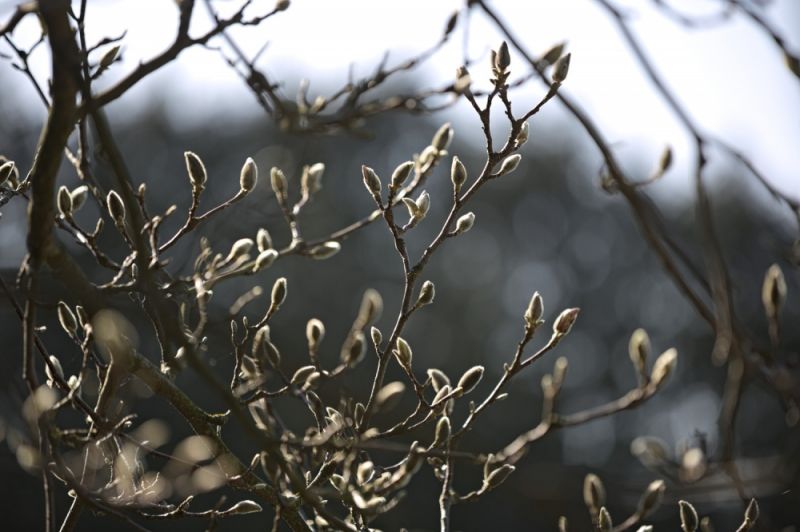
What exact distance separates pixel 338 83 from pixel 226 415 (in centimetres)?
1644

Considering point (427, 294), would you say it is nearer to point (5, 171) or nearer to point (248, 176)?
point (248, 176)

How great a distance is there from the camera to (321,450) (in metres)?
1.43

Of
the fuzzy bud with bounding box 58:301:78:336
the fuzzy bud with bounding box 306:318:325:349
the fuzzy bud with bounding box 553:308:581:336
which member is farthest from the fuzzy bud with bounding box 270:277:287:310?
the fuzzy bud with bounding box 553:308:581:336

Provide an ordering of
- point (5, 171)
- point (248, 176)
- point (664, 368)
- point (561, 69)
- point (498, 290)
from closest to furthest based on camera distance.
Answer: point (561, 69), point (664, 368), point (5, 171), point (248, 176), point (498, 290)

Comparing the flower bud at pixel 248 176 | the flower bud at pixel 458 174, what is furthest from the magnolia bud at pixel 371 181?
the flower bud at pixel 248 176

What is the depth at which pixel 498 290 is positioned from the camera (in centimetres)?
1859

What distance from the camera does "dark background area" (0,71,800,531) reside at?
1082cm

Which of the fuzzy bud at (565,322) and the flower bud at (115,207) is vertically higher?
the flower bud at (115,207)

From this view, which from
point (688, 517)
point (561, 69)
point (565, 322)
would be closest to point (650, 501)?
point (688, 517)

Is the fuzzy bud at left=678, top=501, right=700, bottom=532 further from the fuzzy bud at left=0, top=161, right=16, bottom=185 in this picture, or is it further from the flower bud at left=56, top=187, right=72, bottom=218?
the fuzzy bud at left=0, top=161, right=16, bottom=185

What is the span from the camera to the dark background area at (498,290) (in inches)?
426

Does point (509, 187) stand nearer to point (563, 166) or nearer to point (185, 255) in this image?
point (563, 166)

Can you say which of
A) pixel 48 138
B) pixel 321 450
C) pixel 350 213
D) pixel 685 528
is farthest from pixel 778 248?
pixel 350 213

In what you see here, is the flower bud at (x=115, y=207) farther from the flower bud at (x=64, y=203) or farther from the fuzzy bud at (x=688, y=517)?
the fuzzy bud at (x=688, y=517)
